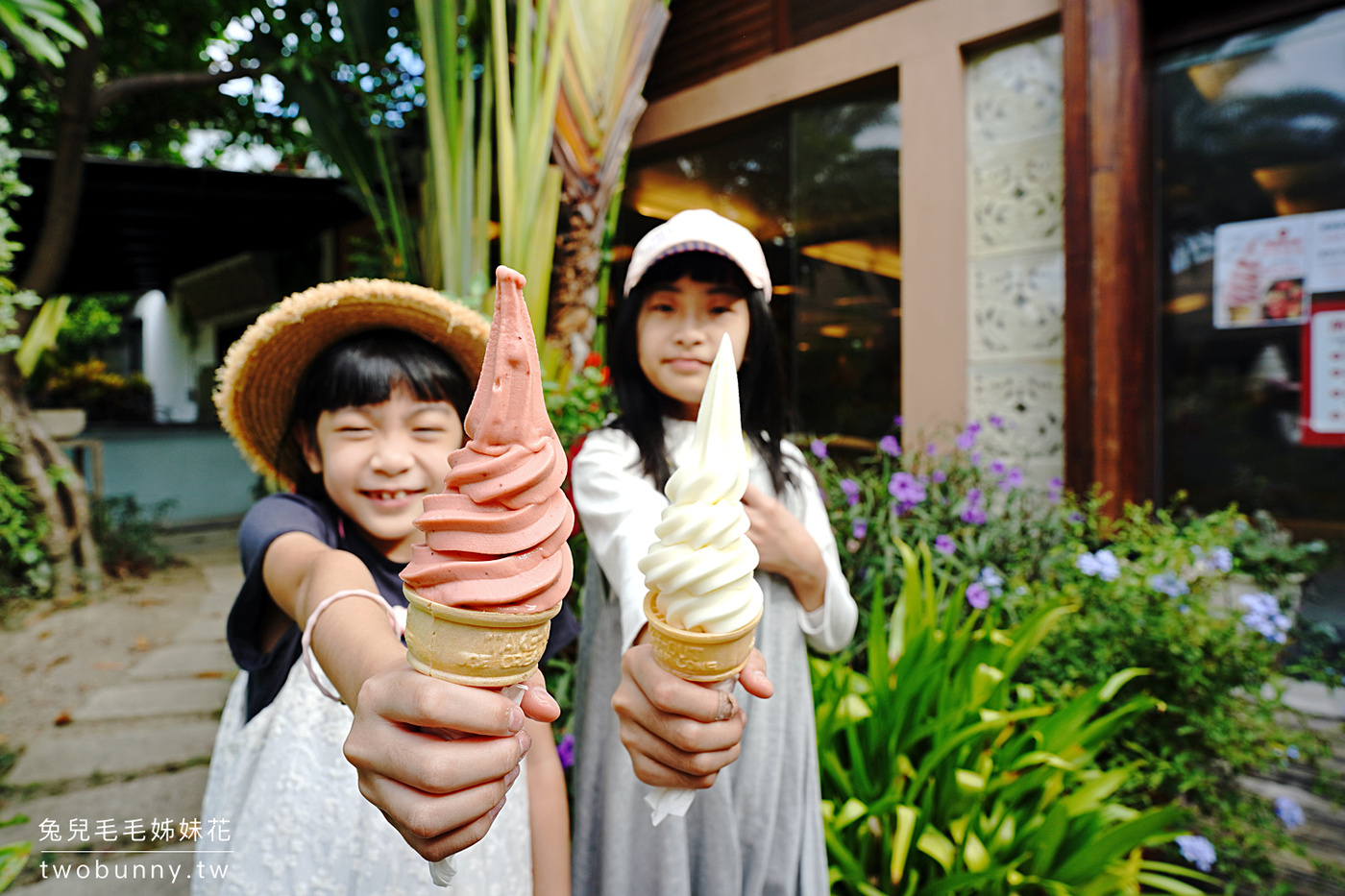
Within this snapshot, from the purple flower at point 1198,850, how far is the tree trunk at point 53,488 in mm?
6909

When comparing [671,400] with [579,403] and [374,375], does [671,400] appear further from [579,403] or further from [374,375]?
[579,403]

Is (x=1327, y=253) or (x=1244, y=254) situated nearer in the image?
(x=1327, y=253)

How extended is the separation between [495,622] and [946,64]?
3683mm

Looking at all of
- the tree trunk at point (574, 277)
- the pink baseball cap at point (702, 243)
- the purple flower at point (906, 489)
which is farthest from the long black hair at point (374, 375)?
the purple flower at point (906, 489)

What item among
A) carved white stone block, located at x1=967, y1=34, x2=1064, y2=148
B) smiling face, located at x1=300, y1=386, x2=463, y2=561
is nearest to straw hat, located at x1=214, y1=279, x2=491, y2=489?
smiling face, located at x1=300, y1=386, x2=463, y2=561

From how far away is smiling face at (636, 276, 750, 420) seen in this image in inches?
55.7

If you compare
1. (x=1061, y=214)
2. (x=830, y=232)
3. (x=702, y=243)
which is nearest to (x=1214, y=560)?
(x=1061, y=214)

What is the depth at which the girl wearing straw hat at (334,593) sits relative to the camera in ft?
3.38

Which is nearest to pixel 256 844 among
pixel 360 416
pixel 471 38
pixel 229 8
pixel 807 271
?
pixel 360 416

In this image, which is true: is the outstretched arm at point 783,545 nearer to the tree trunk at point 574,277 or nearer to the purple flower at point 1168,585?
the purple flower at point 1168,585

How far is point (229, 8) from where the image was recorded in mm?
5879

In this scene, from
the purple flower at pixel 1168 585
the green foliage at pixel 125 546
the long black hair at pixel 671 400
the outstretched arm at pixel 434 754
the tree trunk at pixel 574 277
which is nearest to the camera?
the outstretched arm at pixel 434 754

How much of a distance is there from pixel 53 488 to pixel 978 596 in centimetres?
652

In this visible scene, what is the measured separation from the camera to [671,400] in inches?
63.6
